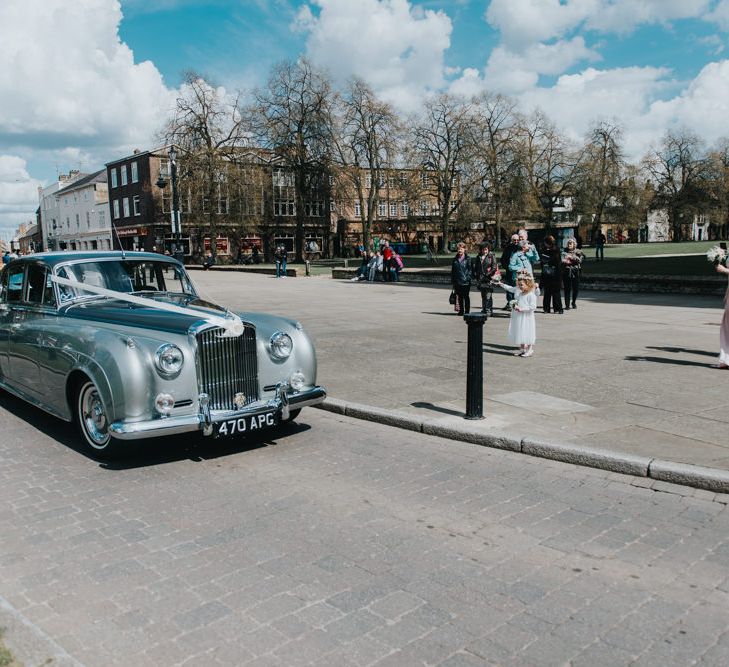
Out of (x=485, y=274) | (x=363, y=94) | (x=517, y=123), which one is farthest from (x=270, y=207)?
(x=485, y=274)

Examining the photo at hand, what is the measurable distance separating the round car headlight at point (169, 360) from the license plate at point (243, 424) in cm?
58

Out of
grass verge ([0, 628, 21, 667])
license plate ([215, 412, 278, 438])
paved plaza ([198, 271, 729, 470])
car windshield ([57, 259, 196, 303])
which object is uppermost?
car windshield ([57, 259, 196, 303])

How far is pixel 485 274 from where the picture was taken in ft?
47.6

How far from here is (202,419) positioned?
17.7ft

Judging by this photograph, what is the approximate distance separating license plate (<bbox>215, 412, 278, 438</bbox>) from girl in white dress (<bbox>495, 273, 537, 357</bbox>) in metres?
5.35

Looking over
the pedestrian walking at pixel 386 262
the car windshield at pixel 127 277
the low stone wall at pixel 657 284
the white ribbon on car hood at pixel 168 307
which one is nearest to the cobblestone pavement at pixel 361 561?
the white ribbon on car hood at pixel 168 307

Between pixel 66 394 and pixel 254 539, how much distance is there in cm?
281

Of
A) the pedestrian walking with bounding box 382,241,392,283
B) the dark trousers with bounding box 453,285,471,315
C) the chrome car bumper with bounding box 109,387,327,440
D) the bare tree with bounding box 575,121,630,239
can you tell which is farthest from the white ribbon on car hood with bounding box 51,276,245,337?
the bare tree with bounding box 575,121,630,239

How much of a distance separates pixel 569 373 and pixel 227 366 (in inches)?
197

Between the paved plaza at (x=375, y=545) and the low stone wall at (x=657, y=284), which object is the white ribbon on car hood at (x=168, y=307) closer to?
the paved plaza at (x=375, y=545)

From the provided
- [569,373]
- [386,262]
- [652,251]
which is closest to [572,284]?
[569,373]

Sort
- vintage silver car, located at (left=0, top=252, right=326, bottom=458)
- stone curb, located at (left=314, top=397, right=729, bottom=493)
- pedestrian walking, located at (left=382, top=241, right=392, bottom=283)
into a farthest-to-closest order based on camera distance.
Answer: pedestrian walking, located at (left=382, top=241, right=392, bottom=283) → vintage silver car, located at (left=0, top=252, right=326, bottom=458) → stone curb, located at (left=314, top=397, right=729, bottom=493)

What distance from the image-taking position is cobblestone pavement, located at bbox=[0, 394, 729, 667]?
9.66 feet

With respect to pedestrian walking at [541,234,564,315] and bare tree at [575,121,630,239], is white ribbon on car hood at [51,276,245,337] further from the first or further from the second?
bare tree at [575,121,630,239]
